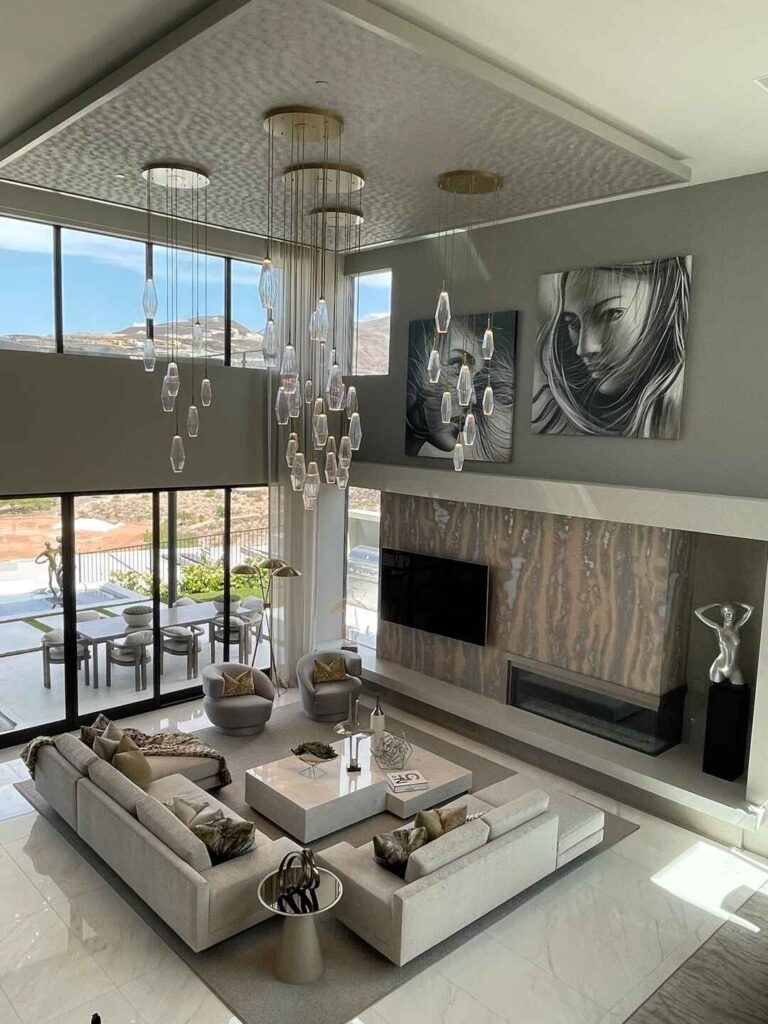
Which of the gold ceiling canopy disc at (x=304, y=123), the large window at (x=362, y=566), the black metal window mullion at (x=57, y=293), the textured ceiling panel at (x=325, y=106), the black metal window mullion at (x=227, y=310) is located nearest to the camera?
the textured ceiling panel at (x=325, y=106)

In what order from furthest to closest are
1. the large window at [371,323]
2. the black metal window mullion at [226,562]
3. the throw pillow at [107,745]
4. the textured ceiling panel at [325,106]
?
the large window at [371,323] < the black metal window mullion at [226,562] < the throw pillow at [107,745] < the textured ceiling panel at [325,106]

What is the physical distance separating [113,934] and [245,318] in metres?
6.96

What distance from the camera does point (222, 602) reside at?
10.2 metres

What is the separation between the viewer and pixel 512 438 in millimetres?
8875

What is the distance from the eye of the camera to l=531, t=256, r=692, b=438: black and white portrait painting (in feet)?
24.4

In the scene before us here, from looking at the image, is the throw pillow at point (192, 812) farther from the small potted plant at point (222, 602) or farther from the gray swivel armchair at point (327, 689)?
the small potted plant at point (222, 602)

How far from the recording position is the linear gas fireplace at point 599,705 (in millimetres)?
7863

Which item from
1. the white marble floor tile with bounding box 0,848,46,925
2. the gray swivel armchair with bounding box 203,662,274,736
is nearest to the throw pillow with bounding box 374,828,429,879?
the white marble floor tile with bounding box 0,848,46,925

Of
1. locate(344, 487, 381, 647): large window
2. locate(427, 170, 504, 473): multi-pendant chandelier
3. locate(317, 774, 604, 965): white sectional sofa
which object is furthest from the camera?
locate(344, 487, 381, 647): large window

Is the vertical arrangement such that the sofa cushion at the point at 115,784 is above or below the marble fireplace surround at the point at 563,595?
below

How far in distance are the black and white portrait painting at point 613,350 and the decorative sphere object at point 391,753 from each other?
11.8 ft

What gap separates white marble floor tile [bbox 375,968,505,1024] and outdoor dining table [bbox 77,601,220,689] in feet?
17.9

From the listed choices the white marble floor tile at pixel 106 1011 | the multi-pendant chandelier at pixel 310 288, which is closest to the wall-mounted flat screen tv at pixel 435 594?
the multi-pendant chandelier at pixel 310 288

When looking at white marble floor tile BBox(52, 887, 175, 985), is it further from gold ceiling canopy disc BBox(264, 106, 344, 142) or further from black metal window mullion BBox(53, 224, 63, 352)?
gold ceiling canopy disc BBox(264, 106, 344, 142)
